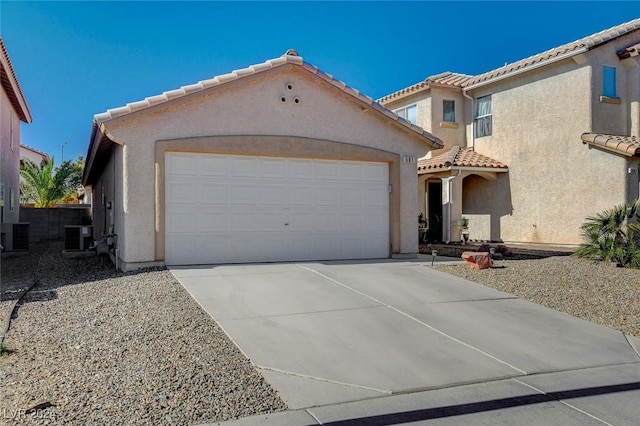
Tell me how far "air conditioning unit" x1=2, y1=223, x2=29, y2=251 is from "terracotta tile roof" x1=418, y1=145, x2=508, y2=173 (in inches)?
556

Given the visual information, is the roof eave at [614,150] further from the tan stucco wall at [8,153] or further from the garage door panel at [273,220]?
the tan stucco wall at [8,153]

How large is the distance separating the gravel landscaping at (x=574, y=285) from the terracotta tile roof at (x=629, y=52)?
827 centimetres

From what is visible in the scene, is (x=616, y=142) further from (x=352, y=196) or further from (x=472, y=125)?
(x=352, y=196)

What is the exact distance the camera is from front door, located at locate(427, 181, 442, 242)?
2028cm

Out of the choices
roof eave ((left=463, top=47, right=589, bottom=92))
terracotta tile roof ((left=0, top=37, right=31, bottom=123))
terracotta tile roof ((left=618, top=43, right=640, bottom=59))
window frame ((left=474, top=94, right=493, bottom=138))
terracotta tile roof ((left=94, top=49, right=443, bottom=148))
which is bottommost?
terracotta tile roof ((left=94, top=49, right=443, bottom=148))

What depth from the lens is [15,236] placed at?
16.8 meters

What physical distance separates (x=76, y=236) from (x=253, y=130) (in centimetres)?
692

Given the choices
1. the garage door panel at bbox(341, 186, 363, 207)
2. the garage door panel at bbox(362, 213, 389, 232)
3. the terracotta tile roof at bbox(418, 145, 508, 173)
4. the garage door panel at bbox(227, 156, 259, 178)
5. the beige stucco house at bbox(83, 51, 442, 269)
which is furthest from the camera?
the terracotta tile roof at bbox(418, 145, 508, 173)

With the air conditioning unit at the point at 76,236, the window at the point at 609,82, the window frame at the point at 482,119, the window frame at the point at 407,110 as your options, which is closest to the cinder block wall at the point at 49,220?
the air conditioning unit at the point at 76,236

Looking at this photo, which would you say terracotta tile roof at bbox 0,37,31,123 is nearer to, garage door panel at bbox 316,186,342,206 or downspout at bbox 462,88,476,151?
garage door panel at bbox 316,186,342,206

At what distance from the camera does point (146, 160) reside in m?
10.4

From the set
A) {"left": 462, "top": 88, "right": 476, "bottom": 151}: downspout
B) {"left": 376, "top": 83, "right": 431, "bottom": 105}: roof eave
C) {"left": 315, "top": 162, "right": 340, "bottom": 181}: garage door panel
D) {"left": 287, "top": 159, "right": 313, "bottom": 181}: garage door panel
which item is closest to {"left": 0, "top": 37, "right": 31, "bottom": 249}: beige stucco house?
{"left": 287, "top": 159, "right": 313, "bottom": 181}: garage door panel

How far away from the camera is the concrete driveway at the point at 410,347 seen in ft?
15.4

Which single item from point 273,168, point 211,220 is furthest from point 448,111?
point 211,220
